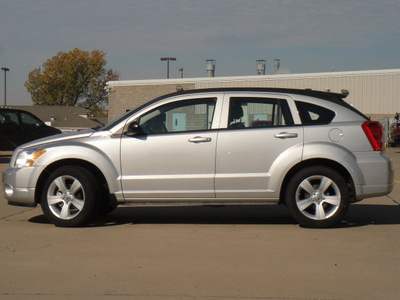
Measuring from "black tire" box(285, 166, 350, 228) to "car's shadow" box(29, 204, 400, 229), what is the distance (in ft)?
1.33

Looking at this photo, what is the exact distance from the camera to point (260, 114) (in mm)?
7828

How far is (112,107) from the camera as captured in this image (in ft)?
141

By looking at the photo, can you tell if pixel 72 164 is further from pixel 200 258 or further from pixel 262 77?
pixel 262 77

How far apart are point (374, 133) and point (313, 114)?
760mm

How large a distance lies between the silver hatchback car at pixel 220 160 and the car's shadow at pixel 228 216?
589 millimetres

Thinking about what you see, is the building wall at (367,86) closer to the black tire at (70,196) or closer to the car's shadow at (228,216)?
the car's shadow at (228,216)

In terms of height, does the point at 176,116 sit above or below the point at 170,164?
above

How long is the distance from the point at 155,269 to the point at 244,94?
3.00m

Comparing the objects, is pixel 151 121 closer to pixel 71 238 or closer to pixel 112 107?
pixel 71 238

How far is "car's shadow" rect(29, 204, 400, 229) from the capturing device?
8.41 m

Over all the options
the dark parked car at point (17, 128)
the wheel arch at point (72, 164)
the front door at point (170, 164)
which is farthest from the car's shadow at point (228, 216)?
the dark parked car at point (17, 128)

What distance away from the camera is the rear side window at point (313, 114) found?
7.81 metres

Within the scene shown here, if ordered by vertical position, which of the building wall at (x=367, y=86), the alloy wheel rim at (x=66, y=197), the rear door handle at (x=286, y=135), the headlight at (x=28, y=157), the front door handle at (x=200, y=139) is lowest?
the alloy wheel rim at (x=66, y=197)

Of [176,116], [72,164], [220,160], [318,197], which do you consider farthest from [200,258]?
[72,164]
